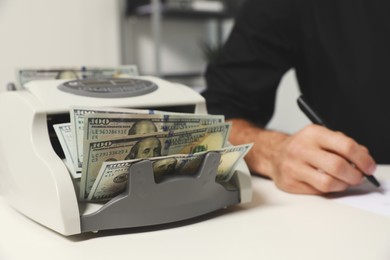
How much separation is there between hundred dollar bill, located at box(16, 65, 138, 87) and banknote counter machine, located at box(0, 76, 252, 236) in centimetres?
9

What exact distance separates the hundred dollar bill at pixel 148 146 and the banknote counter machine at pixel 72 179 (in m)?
0.02

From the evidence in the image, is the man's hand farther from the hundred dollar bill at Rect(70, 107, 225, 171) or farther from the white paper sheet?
the hundred dollar bill at Rect(70, 107, 225, 171)

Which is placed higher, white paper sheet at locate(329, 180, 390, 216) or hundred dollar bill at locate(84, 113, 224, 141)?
hundred dollar bill at locate(84, 113, 224, 141)

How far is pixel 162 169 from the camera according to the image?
0.47 m

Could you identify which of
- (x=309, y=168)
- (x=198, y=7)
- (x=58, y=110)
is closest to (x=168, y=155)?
(x=58, y=110)

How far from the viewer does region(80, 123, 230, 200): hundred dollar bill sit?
1.38 feet

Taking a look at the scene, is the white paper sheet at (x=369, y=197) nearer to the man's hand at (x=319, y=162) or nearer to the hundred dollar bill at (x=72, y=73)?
the man's hand at (x=319, y=162)

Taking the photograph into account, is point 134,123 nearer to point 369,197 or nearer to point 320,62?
point 369,197

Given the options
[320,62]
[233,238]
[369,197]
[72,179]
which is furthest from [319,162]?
[320,62]

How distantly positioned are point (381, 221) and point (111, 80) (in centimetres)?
39

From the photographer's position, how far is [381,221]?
0.50 metres

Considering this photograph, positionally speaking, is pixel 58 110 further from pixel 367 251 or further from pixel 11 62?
pixel 11 62

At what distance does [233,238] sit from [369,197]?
256mm

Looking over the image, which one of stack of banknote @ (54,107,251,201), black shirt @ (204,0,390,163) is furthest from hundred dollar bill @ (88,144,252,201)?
black shirt @ (204,0,390,163)
